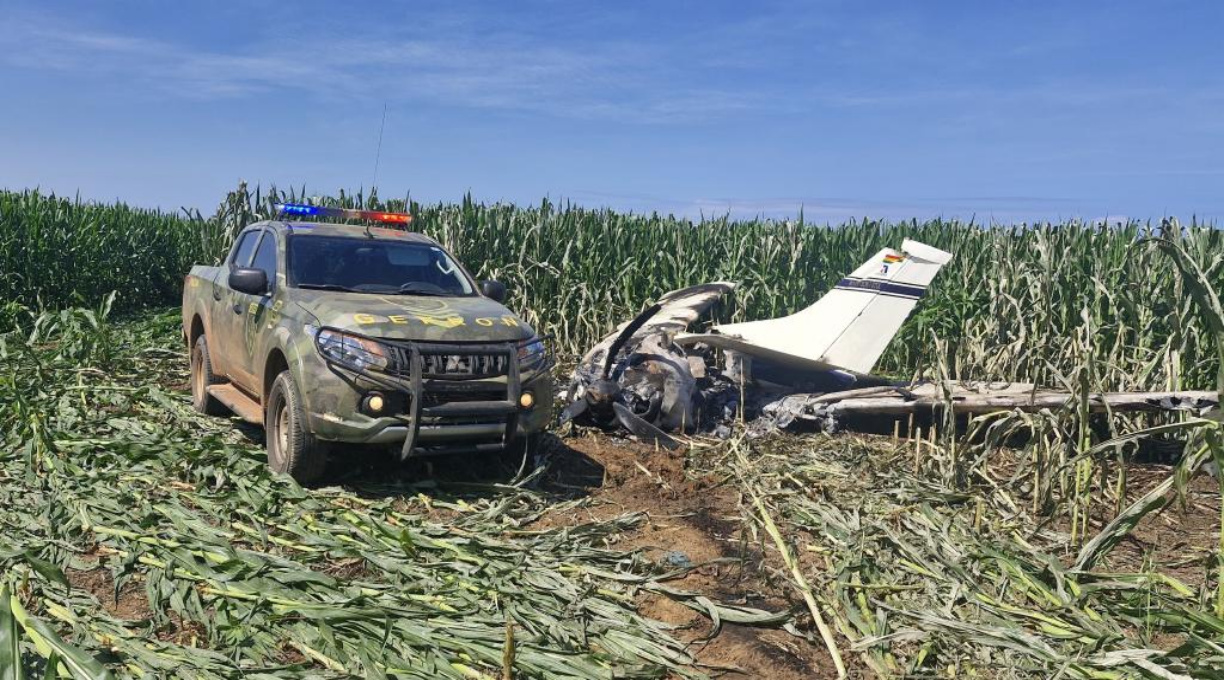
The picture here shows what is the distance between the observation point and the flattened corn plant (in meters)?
4.04

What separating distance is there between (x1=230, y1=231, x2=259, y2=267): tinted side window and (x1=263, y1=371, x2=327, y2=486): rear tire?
86.7 inches

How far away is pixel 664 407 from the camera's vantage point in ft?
30.7

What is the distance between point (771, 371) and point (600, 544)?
17.7ft

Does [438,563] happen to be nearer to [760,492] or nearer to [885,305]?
[760,492]

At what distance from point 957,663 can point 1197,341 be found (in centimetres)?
736

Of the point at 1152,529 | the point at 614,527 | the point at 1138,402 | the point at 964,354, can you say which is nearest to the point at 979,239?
the point at 964,354

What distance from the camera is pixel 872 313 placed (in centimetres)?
1008

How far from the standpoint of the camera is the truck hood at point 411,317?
6434 millimetres

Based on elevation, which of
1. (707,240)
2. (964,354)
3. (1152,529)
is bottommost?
(1152,529)

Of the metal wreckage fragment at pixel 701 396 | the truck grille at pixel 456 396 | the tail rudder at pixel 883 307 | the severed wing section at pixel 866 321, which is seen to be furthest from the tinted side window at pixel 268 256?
the tail rudder at pixel 883 307

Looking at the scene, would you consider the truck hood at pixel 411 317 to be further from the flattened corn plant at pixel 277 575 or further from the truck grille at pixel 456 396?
the flattened corn plant at pixel 277 575

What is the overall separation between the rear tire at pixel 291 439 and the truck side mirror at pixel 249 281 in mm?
790

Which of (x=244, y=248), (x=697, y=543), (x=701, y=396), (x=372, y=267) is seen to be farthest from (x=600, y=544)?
(x=244, y=248)

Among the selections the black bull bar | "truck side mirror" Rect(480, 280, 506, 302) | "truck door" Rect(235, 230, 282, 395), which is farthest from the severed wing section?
"truck door" Rect(235, 230, 282, 395)
